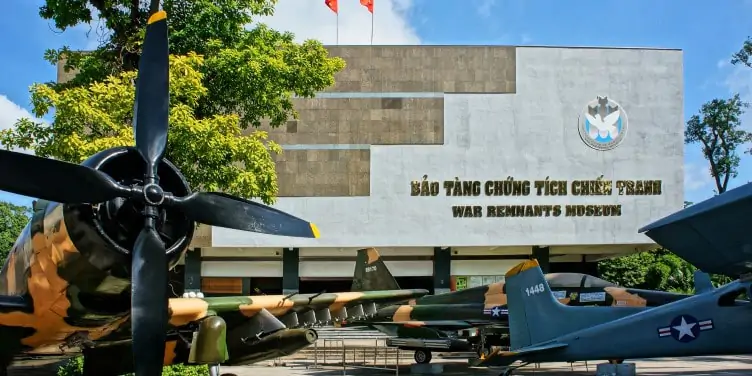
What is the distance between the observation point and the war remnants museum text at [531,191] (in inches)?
1268

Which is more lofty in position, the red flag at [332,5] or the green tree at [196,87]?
the red flag at [332,5]

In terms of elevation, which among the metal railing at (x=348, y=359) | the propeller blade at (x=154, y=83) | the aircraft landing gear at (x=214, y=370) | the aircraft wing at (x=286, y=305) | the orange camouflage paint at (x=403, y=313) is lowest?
the metal railing at (x=348, y=359)

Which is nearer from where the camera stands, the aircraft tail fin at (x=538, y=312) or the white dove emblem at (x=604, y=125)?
the aircraft tail fin at (x=538, y=312)

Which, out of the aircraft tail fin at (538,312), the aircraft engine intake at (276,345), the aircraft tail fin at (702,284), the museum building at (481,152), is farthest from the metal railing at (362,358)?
the aircraft engine intake at (276,345)

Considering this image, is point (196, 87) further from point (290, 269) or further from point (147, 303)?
point (290, 269)

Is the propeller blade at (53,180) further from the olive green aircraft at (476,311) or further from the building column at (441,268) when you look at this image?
the building column at (441,268)

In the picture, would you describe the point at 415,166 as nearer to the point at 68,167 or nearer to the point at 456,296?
the point at 456,296

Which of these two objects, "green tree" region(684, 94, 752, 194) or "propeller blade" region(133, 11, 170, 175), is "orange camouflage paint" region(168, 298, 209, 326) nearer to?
"propeller blade" region(133, 11, 170, 175)

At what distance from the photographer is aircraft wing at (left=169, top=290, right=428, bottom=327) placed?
7969 millimetres

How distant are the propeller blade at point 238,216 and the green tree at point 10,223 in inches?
2160

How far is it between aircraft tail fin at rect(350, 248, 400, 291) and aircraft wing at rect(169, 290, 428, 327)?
8154mm

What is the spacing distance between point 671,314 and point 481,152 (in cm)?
2256

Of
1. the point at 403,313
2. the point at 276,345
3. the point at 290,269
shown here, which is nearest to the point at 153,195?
the point at 276,345

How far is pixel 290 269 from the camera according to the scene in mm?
34000
